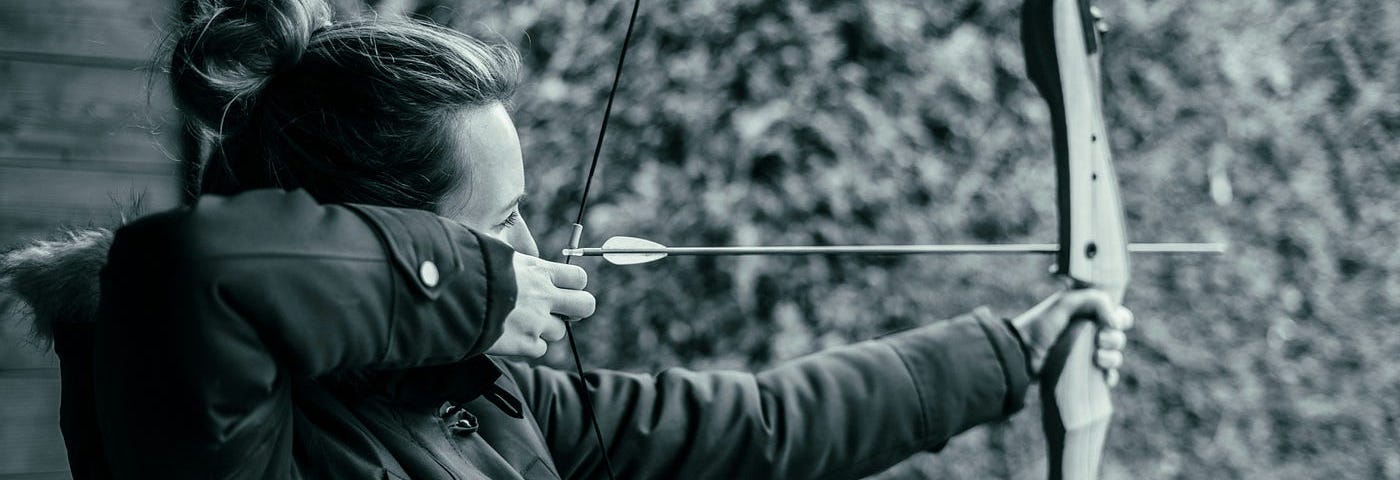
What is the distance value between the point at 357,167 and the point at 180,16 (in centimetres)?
77

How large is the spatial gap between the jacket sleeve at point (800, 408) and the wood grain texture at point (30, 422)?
0.82 metres

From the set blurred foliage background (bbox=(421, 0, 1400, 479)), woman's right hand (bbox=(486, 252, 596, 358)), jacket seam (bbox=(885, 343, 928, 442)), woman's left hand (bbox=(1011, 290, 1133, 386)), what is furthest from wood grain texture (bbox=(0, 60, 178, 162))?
woman's left hand (bbox=(1011, 290, 1133, 386))

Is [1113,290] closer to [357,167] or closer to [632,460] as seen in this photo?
[632,460]

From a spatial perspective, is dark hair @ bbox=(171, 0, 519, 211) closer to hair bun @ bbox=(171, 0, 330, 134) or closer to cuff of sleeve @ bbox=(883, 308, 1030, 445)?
hair bun @ bbox=(171, 0, 330, 134)

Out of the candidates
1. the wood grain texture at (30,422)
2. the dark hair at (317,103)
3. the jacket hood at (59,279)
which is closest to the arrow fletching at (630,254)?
the dark hair at (317,103)

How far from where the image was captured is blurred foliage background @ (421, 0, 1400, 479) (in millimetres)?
1876

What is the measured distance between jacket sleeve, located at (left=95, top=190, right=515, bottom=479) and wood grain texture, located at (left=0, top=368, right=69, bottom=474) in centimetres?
97

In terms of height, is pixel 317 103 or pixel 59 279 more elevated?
pixel 317 103

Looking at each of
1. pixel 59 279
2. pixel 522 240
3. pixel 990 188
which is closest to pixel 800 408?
pixel 522 240

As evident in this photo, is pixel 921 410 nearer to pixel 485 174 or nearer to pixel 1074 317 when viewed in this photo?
pixel 1074 317

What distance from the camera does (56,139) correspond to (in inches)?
59.1

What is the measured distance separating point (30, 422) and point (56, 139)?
387mm

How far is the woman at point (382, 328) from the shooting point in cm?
66

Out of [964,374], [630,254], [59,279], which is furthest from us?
[964,374]
